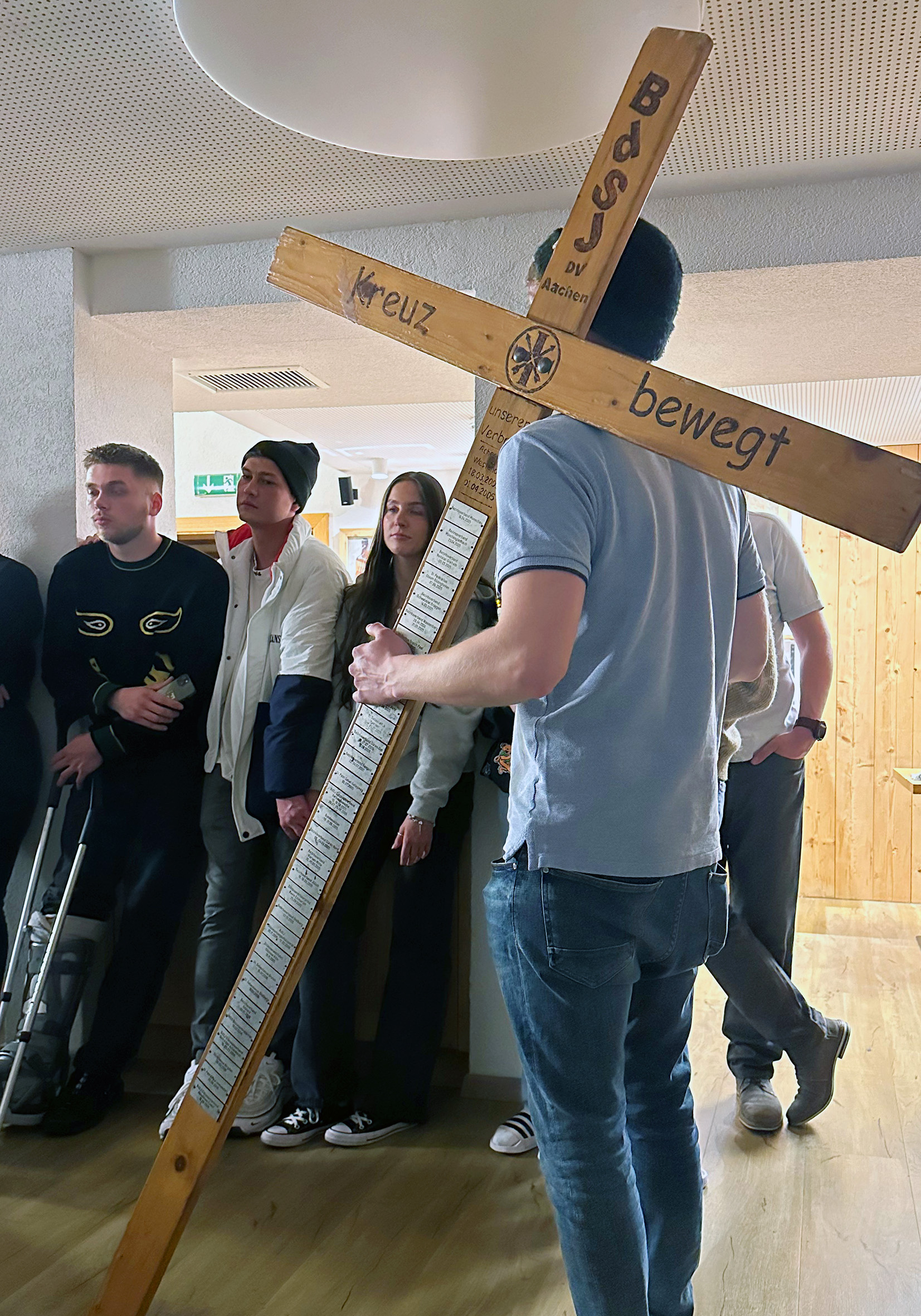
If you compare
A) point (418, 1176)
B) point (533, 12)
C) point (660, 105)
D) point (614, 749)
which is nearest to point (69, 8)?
point (533, 12)

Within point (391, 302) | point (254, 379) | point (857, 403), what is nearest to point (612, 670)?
point (391, 302)

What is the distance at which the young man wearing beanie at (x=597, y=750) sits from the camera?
43.4 inches

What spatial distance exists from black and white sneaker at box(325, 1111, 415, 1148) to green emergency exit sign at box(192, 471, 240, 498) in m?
5.11

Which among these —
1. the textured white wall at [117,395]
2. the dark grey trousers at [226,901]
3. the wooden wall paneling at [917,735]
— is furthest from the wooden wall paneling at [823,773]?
the dark grey trousers at [226,901]

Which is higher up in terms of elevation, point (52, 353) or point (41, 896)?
point (52, 353)

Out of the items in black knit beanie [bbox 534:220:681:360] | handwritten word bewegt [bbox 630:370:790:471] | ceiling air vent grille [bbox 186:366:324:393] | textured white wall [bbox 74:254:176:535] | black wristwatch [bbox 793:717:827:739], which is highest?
ceiling air vent grille [bbox 186:366:324:393]

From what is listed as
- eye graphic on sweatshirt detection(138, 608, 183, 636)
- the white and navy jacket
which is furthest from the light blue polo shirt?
eye graphic on sweatshirt detection(138, 608, 183, 636)

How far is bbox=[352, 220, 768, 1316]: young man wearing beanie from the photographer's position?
3.62ft

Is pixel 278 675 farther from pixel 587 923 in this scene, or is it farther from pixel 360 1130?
pixel 587 923

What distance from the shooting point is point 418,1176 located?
2.28m

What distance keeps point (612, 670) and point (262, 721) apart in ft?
5.37

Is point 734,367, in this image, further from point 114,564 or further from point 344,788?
point 344,788

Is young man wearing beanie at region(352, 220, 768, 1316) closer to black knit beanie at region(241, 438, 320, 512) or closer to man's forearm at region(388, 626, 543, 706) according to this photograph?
man's forearm at region(388, 626, 543, 706)

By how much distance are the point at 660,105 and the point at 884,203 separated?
1.62 meters
